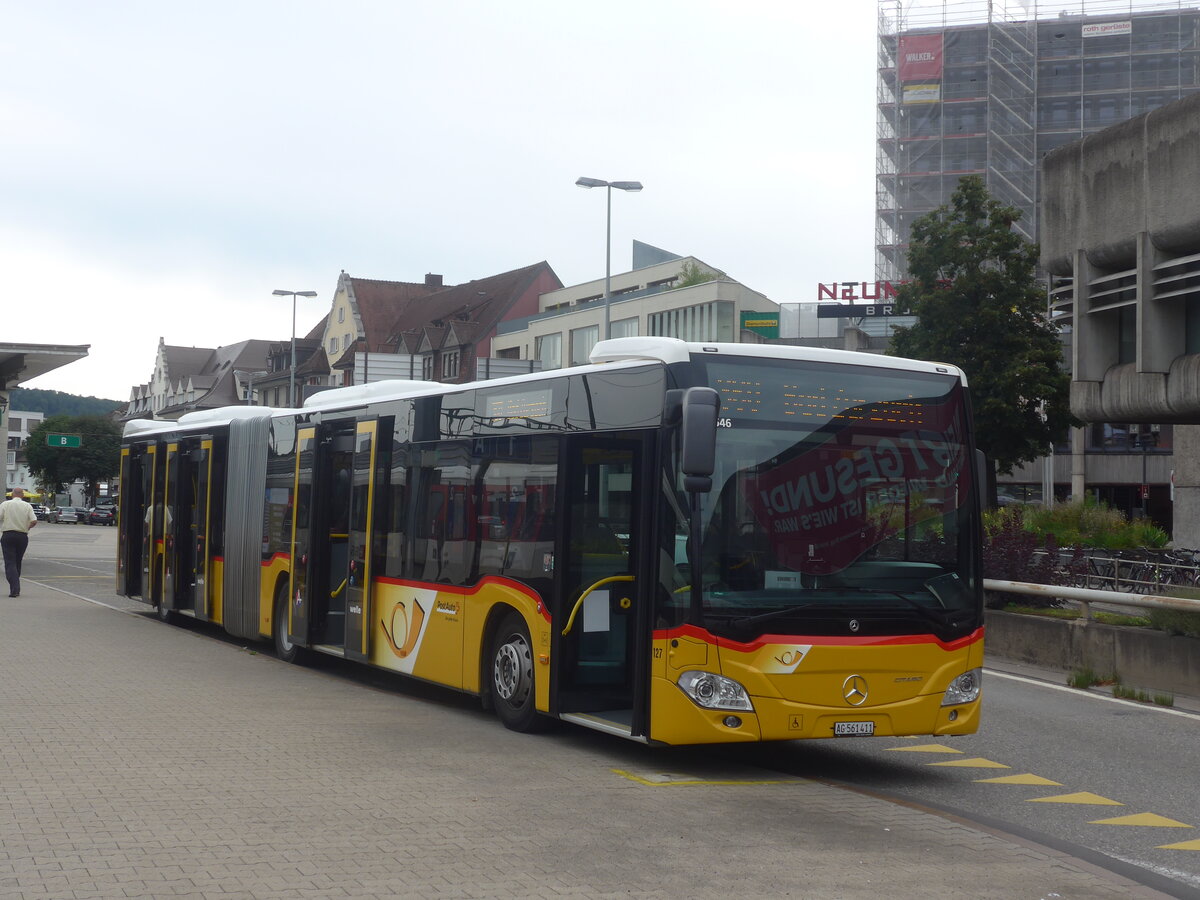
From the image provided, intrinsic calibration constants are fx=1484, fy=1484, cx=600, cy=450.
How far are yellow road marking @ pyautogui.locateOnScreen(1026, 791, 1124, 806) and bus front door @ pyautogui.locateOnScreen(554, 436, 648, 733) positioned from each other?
8.56 ft

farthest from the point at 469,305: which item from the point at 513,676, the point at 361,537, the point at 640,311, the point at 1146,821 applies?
the point at 1146,821

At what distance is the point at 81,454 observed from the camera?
12012 cm

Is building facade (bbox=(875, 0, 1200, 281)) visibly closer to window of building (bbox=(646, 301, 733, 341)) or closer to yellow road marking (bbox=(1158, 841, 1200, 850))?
window of building (bbox=(646, 301, 733, 341))

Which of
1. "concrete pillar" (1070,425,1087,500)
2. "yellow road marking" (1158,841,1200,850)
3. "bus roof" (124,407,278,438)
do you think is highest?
"concrete pillar" (1070,425,1087,500)

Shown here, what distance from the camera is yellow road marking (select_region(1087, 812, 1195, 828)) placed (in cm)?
845

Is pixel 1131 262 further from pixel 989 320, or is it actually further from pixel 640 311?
pixel 640 311

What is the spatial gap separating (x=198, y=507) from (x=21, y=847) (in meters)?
13.2

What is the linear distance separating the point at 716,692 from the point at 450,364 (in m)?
79.9

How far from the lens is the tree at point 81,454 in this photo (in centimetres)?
11856

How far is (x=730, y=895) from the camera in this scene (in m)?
6.31

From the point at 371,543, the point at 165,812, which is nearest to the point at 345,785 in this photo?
the point at 165,812

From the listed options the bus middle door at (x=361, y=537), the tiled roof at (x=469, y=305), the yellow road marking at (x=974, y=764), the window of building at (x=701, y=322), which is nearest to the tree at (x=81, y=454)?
the tiled roof at (x=469, y=305)

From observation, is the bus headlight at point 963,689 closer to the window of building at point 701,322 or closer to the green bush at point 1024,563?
the green bush at point 1024,563

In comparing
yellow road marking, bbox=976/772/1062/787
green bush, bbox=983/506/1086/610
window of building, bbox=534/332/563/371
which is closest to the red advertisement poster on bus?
yellow road marking, bbox=976/772/1062/787
